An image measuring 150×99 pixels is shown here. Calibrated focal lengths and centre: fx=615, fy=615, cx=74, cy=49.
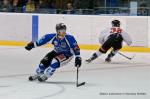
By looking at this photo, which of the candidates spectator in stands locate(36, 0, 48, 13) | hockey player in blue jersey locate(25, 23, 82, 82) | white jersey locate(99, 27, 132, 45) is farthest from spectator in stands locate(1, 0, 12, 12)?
hockey player in blue jersey locate(25, 23, 82, 82)

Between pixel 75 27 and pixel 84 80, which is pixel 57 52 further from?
pixel 75 27

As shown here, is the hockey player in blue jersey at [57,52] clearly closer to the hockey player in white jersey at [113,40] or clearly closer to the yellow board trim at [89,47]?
the hockey player in white jersey at [113,40]

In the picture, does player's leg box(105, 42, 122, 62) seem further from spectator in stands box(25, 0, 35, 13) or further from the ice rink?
spectator in stands box(25, 0, 35, 13)

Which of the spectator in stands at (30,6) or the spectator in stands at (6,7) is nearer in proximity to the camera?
the spectator in stands at (30,6)

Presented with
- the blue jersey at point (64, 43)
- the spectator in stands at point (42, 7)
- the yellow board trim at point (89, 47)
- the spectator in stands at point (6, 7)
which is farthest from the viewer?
the spectator in stands at point (6, 7)

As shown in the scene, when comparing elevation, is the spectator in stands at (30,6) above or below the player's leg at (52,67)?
above

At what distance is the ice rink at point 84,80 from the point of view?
8.82m

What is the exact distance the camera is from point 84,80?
10617mm

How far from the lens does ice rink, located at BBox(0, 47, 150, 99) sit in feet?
28.9

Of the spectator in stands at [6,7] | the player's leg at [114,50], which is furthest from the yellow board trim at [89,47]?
the player's leg at [114,50]

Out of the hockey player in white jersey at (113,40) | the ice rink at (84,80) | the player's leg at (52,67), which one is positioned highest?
the hockey player in white jersey at (113,40)

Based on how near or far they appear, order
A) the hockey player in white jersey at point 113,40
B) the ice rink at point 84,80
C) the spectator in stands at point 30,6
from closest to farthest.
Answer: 1. the ice rink at point 84,80
2. the hockey player in white jersey at point 113,40
3. the spectator in stands at point 30,6

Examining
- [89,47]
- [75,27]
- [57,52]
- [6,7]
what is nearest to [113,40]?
[89,47]

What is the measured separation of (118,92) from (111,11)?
7906mm
